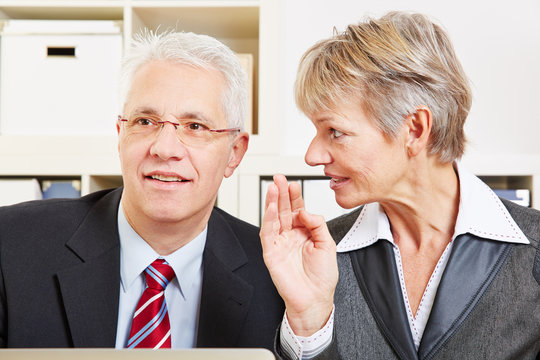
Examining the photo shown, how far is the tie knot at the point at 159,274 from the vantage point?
1395 mm

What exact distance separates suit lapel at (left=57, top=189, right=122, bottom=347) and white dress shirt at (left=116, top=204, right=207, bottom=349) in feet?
0.09

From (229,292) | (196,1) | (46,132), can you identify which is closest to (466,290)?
(229,292)

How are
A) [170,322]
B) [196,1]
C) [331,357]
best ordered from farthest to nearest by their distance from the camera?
[196,1]
[170,322]
[331,357]

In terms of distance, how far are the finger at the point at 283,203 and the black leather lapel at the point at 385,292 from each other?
0.28 meters

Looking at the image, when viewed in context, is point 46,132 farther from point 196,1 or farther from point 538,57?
point 538,57

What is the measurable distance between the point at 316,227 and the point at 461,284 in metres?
0.37

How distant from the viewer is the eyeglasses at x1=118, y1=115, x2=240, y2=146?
4.54ft

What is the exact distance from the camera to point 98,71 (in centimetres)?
208

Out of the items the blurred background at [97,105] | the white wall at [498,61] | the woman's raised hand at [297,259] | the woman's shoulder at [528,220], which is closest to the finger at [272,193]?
the woman's raised hand at [297,259]

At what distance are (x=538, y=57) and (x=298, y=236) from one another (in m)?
1.71

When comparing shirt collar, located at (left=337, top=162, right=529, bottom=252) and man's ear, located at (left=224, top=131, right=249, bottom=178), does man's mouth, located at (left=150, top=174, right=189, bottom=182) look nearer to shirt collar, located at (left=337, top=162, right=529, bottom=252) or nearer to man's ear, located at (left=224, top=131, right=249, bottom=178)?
man's ear, located at (left=224, top=131, right=249, bottom=178)

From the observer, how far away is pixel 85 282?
4.47 feet

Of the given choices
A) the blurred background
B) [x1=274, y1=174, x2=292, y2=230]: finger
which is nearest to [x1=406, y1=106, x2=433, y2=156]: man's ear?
[x1=274, y1=174, x2=292, y2=230]: finger

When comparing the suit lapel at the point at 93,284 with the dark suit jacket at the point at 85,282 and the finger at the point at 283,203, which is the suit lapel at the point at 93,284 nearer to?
the dark suit jacket at the point at 85,282
